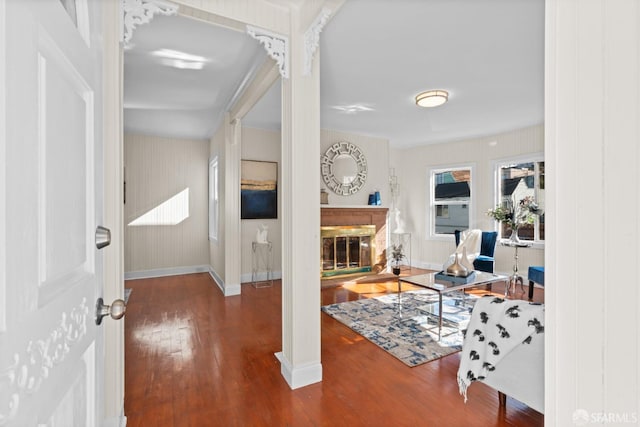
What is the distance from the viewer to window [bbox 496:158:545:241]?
5.09 m

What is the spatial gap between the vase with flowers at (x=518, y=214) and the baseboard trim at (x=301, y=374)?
14.0ft

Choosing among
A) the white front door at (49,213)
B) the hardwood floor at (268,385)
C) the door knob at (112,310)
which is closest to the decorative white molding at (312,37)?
the white front door at (49,213)

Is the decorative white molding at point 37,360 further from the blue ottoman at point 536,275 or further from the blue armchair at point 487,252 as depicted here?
the blue armchair at point 487,252

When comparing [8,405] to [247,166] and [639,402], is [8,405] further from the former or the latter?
[247,166]

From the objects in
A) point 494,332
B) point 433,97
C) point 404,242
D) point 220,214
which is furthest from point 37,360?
point 404,242

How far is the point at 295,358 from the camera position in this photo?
2.15 meters

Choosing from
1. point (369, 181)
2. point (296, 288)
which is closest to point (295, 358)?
point (296, 288)

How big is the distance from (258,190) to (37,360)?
5.01 meters

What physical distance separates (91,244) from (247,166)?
464cm

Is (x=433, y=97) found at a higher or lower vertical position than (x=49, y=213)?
higher

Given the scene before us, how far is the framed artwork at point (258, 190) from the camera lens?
528 cm

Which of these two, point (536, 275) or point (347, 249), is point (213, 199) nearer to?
point (347, 249)

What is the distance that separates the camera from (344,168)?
226 inches

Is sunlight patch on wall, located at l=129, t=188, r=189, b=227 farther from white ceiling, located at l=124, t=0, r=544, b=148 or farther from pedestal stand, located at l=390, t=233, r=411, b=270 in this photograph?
pedestal stand, located at l=390, t=233, r=411, b=270
